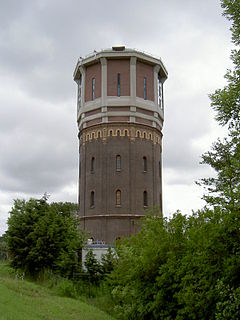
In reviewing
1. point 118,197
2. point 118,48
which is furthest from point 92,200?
point 118,48

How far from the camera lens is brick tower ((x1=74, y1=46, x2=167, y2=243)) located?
119ft

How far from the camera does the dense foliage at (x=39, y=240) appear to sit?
84.1ft

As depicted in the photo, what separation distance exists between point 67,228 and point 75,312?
10386mm

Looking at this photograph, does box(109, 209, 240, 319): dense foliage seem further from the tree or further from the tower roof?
the tower roof

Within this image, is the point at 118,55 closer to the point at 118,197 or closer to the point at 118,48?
the point at 118,48

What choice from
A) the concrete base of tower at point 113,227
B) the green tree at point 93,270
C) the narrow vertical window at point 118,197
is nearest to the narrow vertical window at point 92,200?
the concrete base of tower at point 113,227

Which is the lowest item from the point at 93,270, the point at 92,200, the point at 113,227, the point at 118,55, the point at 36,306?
the point at 36,306

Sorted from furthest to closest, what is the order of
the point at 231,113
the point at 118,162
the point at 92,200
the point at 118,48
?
the point at 118,48 → the point at 92,200 → the point at 118,162 → the point at 231,113

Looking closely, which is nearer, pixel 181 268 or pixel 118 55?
pixel 181 268

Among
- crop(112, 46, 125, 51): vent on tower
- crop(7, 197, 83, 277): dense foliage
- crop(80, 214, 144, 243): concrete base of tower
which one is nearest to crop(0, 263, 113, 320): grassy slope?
crop(7, 197, 83, 277): dense foliage

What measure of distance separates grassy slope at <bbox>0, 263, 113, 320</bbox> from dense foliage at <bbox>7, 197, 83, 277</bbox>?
177 inches

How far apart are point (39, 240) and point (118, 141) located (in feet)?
47.6

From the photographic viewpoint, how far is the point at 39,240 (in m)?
25.4

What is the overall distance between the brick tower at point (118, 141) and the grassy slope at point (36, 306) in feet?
51.0
